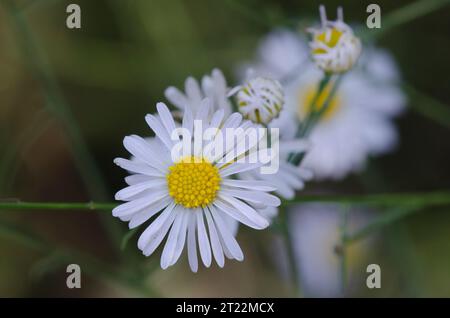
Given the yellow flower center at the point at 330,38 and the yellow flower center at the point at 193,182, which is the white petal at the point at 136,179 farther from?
the yellow flower center at the point at 330,38

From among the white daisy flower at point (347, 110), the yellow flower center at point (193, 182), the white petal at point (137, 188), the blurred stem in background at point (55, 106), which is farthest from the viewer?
the white daisy flower at point (347, 110)

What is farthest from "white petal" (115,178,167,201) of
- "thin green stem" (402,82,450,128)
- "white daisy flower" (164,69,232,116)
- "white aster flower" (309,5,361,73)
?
"thin green stem" (402,82,450,128)

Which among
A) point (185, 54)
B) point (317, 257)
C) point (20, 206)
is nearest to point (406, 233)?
point (317, 257)

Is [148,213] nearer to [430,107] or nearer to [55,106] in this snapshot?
[55,106]

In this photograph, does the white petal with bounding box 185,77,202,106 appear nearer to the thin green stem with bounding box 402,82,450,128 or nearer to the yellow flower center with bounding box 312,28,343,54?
the yellow flower center with bounding box 312,28,343,54

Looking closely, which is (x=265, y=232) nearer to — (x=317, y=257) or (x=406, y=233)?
(x=317, y=257)

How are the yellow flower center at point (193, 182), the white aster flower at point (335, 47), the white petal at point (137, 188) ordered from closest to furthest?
1. the white petal at point (137, 188)
2. the yellow flower center at point (193, 182)
3. the white aster flower at point (335, 47)

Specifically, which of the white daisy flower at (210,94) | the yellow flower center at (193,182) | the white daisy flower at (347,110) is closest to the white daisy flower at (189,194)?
the yellow flower center at (193,182)
